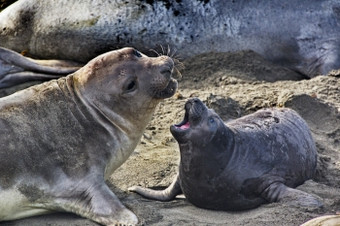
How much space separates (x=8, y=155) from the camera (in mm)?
4875

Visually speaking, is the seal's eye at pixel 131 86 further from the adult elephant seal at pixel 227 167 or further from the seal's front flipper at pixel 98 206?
the seal's front flipper at pixel 98 206

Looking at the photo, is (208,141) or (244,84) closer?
(208,141)

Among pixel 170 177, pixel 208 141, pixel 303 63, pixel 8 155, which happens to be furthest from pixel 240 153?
pixel 303 63

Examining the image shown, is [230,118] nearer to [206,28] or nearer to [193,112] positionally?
[193,112]

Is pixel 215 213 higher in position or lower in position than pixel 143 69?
lower

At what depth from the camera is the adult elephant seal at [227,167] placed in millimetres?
4957

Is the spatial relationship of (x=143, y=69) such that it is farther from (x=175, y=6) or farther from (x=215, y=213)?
(x=175, y=6)

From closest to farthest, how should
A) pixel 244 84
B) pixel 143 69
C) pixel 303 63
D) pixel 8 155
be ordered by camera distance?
pixel 8 155, pixel 143 69, pixel 244 84, pixel 303 63

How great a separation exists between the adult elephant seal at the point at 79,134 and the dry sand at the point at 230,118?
13cm

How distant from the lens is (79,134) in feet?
16.7

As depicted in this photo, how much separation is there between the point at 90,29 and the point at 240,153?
303 centimetres

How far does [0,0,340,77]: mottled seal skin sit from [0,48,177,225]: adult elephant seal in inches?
88.8

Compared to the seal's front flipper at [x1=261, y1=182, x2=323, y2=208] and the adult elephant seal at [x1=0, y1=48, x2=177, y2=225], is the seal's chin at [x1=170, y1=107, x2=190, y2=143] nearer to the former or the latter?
the adult elephant seal at [x1=0, y1=48, x2=177, y2=225]

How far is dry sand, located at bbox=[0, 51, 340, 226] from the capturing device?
189 inches
